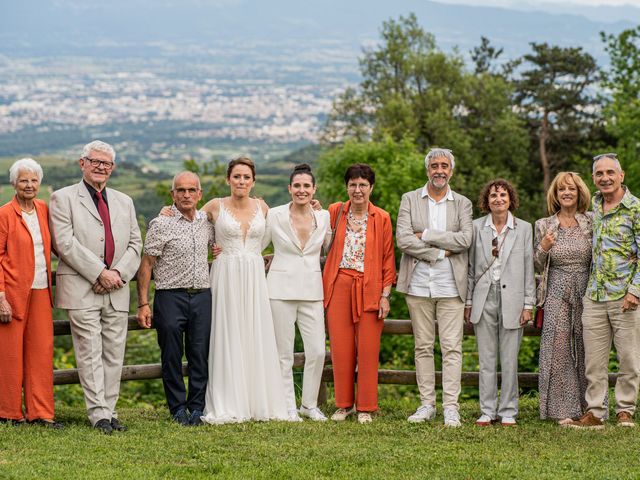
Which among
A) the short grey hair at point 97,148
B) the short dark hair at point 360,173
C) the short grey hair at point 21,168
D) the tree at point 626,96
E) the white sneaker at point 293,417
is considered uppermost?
the tree at point 626,96

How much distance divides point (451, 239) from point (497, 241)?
41 cm

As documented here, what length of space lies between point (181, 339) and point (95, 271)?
0.99 metres

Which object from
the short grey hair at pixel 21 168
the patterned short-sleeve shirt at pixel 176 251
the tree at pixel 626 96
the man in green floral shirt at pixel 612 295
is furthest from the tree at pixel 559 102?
the short grey hair at pixel 21 168

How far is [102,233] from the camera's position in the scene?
7852 millimetres

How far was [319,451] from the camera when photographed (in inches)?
279

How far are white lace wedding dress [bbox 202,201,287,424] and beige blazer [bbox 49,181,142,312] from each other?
2.67 feet

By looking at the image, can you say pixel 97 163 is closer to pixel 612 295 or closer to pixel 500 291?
pixel 500 291

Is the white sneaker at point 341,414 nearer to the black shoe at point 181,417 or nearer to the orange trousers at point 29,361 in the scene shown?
the black shoe at point 181,417

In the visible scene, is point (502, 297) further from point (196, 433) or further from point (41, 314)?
point (41, 314)

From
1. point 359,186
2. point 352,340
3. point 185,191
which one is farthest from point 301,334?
point 185,191

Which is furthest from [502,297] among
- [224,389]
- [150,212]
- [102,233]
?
[150,212]

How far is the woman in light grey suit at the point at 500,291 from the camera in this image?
8.01 meters

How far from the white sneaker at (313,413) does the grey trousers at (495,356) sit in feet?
4.66

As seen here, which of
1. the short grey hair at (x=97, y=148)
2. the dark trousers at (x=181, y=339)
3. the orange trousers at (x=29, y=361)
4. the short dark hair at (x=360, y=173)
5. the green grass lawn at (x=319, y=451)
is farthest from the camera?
the short dark hair at (x=360, y=173)
